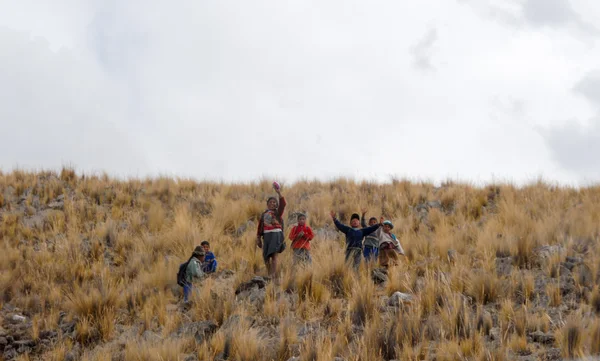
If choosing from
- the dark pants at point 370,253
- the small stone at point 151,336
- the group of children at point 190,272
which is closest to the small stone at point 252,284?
the group of children at point 190,272

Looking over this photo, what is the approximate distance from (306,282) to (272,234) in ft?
3.98

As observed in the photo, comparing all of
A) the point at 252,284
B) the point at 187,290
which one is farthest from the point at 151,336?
the point at 252,284

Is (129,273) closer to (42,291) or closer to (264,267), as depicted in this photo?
(42,291)

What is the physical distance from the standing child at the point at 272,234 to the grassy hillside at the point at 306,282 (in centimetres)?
39

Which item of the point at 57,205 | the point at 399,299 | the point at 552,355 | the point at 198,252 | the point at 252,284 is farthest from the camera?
the point at 57,205

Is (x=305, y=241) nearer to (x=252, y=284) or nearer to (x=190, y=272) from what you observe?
(x=252, y=284)

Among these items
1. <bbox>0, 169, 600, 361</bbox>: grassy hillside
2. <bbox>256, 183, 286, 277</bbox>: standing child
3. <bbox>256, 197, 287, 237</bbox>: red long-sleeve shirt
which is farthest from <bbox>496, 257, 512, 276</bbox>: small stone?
<bbox>256, 197, 287, 237</bbox>: red long-sleeve shirt

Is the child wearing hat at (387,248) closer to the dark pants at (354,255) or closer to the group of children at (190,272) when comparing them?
the dark pants at (354,255)

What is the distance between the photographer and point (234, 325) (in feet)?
25.1

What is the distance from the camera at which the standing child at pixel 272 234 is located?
9.89m

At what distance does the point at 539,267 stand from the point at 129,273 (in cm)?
865

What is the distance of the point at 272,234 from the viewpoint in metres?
9.91

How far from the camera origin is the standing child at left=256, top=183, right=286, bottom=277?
989 centimetres

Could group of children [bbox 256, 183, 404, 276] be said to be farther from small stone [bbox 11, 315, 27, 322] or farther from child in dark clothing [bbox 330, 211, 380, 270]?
small stone [bbox 11, 315, 27, 322]
